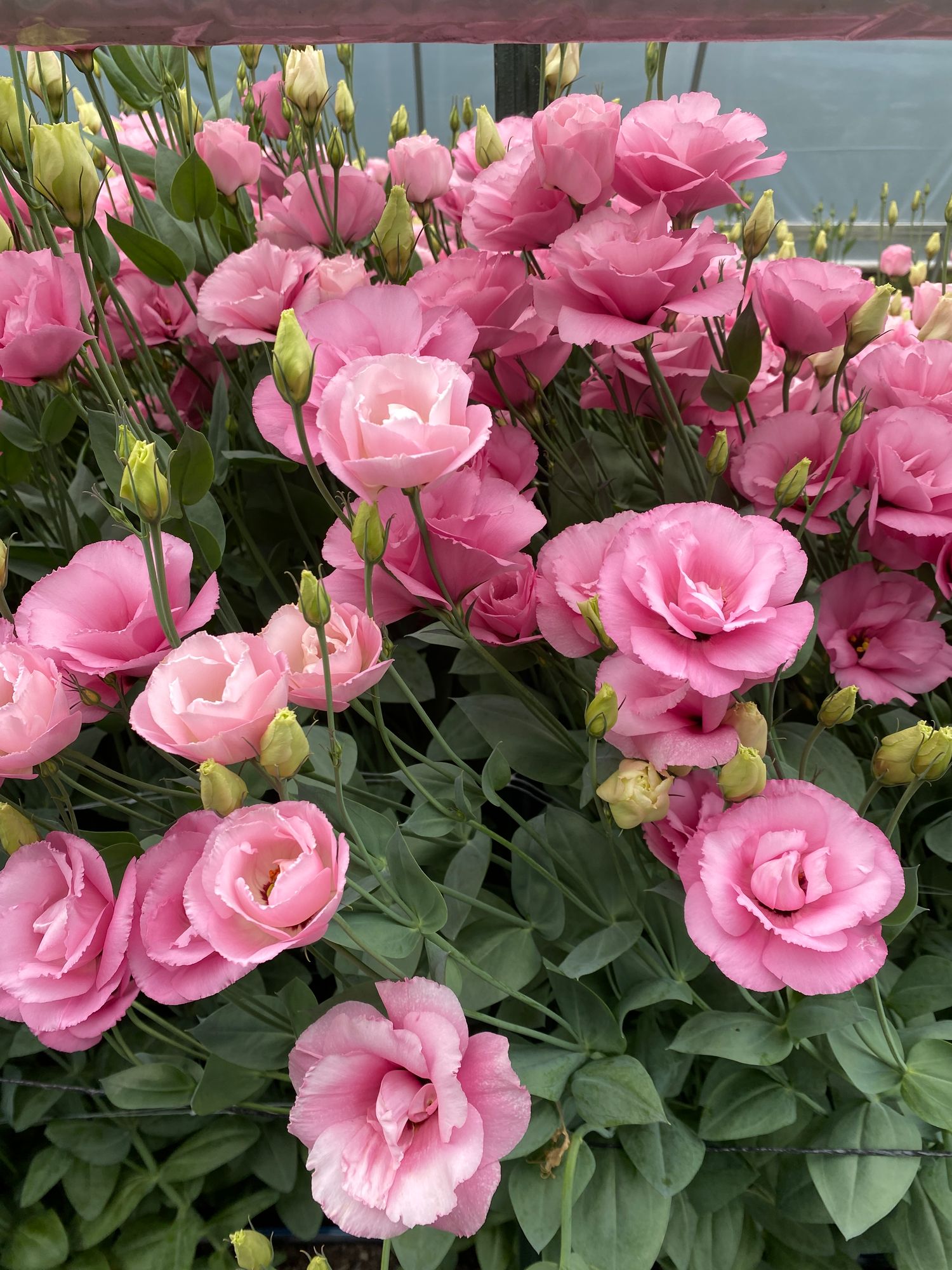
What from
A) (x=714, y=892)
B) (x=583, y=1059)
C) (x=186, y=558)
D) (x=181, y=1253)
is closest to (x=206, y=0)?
(x=186, y=558)

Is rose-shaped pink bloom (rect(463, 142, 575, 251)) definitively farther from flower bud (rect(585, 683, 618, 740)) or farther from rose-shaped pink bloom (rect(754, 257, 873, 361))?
flower bud (rect(585, 683, 618, 740))

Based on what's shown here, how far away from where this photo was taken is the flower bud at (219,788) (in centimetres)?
30

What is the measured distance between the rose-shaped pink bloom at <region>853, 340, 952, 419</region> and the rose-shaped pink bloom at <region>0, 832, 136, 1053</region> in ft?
1.48

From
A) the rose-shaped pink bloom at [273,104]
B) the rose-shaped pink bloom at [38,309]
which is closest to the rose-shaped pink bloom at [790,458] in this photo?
the rose-shaped pink bloom at [38,309]

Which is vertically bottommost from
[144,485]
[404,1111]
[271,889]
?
[404,1111]

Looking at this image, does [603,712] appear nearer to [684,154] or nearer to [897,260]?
[684,154]

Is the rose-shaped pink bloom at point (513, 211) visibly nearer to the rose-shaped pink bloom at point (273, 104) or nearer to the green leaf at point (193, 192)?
the green leaf at point (193, 192)

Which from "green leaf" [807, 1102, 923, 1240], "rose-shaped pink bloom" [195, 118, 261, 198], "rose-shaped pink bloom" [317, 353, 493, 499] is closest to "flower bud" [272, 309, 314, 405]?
"rose-shaped pink bloom" [317, 353, 493, 499]

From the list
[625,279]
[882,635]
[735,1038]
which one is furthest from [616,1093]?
[625,279]

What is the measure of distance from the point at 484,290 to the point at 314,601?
221 mm

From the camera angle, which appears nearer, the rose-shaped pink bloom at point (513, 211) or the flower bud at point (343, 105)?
the rose-shaped pink bloom at point (513, 211)

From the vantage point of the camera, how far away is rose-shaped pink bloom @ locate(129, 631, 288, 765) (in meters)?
0.30

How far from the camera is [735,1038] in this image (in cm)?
43

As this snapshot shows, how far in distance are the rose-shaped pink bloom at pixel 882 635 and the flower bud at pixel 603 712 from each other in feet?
0.59
